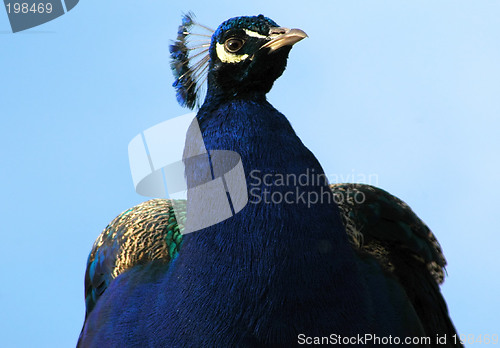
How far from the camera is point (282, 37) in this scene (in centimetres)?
300

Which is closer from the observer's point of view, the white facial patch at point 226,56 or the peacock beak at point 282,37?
the peacock beak at point 282,37

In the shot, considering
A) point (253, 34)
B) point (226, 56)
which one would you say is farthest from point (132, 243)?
point (253, 34)

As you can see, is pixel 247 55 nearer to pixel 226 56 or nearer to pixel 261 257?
pixel 226 56

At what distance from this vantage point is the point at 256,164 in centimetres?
277

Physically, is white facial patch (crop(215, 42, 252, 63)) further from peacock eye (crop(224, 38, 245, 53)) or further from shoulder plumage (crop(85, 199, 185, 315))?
shoulder plumage (crop(85, 199, 185, 315))

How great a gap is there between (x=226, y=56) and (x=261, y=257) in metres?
0.97

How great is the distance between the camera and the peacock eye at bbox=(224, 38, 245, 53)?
3.09m

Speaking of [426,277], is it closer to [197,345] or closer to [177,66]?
[197,345]

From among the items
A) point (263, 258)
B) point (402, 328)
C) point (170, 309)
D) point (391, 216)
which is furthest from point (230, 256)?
point (391, 216)

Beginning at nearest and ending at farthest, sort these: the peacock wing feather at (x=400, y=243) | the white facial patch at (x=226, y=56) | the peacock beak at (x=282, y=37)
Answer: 1. the peacock beak at (x=282, y=37)
2. the white facial patch at (x=226, y=56)
3. the peacock wing feather at (x=400, y=243)

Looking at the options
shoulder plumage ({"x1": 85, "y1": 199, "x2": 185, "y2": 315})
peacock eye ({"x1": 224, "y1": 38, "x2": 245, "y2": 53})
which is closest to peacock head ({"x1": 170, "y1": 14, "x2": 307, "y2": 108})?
peacock eye ({"x1": 224, "y1": 38, "x2": 245, "y2": 53})

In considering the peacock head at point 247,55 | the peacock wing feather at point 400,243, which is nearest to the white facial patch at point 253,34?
the peacock head at point 247,55

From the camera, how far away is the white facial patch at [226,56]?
3090 mm

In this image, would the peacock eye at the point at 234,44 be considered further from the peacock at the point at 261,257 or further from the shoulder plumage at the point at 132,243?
the shoulder plumage at the point at 132,243
